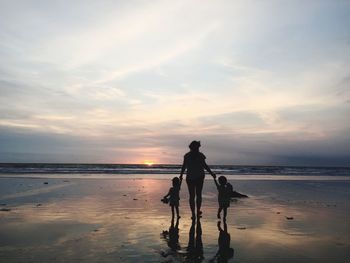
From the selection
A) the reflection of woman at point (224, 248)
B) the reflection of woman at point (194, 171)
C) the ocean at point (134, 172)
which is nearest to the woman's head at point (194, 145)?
the reflection of woman at point (194, 171)

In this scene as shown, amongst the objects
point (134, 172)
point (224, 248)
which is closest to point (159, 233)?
point (224, 248)

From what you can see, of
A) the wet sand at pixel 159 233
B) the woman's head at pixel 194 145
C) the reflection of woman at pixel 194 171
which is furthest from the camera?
the woman's head at pixel 194 145

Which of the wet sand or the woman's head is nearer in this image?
the wet sand

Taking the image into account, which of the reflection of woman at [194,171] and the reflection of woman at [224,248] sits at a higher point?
the reflection of woman at [194,171]

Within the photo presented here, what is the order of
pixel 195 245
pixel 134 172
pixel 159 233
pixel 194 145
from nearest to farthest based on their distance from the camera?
1. pixel 195 245
2. pixel 159 233
3. pixel 194 145
4. pixel 134 172

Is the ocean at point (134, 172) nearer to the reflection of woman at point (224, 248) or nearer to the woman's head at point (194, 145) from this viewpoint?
the woman's head at point (194, 145)

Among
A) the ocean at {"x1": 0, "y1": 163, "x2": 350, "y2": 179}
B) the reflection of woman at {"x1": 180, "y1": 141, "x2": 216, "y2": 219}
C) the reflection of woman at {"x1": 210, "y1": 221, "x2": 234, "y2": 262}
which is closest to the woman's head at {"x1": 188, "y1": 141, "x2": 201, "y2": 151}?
the reflection of woman at {"x1": 180, "y1": 141, "x2": 216, "y2": 219}

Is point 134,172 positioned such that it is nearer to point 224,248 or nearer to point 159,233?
point 159,233

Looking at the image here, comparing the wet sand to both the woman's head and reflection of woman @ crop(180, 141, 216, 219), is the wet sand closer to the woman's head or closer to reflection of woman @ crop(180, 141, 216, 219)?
reflection of woman @ crop(180, 141, 216, 219)

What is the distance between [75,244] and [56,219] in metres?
3.63

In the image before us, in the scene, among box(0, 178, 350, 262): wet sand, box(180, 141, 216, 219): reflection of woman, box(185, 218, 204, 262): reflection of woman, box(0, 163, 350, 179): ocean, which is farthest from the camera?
box(0, 163, 350, 179): ocean

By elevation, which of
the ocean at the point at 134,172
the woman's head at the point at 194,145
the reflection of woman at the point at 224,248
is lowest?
the reflection of woman at the point at 224,248

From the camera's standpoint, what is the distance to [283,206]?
15.0 meters

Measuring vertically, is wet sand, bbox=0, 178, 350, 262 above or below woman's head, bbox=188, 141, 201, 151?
below
